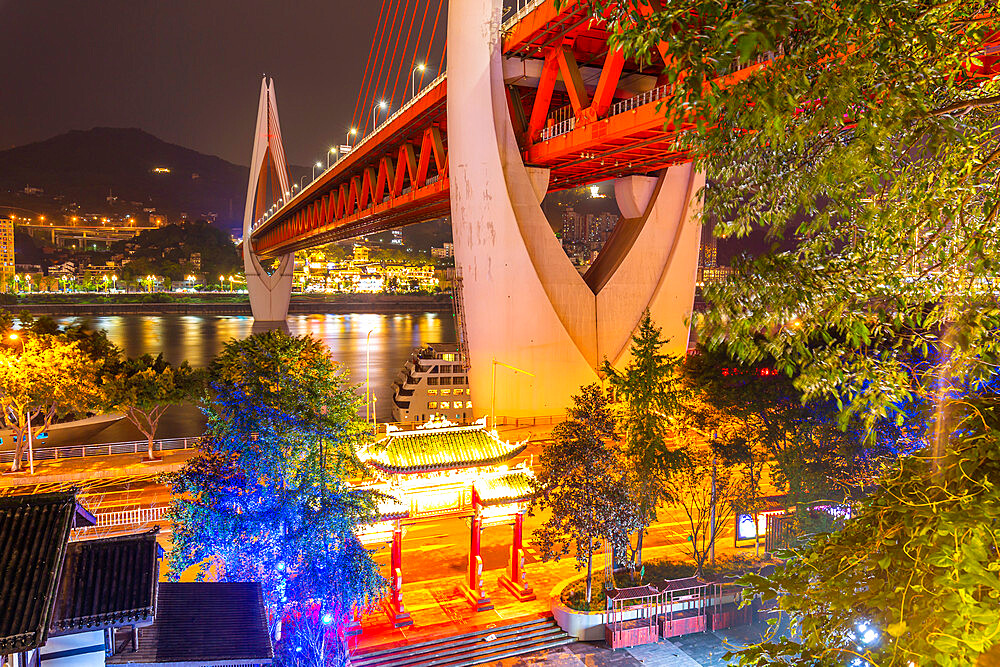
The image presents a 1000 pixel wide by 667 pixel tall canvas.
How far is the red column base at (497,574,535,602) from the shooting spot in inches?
415

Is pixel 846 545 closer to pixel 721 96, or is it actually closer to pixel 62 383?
pixel 721 96

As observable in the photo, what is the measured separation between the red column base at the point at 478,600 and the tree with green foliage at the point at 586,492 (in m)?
1.26

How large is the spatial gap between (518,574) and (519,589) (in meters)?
0.24

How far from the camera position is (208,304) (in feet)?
259

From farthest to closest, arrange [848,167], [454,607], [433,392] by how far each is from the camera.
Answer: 1. [433,392]
2. [454,607]
3. [848,167]

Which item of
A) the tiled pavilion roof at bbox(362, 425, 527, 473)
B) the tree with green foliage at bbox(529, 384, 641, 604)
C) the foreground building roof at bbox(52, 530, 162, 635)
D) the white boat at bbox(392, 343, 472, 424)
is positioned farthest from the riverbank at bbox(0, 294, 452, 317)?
the foreground building roof at bbox(52, 530, 162, 635)

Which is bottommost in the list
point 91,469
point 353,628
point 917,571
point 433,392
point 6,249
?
point 353,628

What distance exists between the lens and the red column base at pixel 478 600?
33.2 ft

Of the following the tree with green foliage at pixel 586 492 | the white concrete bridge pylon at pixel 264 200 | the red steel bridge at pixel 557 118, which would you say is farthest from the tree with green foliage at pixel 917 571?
the white concrete bridge pylon at pixel 264 200

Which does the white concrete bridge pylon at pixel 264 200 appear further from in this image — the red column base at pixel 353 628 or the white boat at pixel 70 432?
the red column base at pixel 353 628

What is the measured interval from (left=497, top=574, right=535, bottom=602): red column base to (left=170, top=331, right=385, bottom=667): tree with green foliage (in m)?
3.62

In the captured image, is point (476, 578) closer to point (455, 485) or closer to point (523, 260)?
point (455, 485)

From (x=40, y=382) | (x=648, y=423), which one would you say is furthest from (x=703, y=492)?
(x=40, y=382)

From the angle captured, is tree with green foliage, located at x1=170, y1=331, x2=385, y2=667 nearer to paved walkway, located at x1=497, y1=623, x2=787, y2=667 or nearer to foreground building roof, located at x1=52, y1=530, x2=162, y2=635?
foreground building roof, located at x1=52, y1=530, x2=162, y2=635
